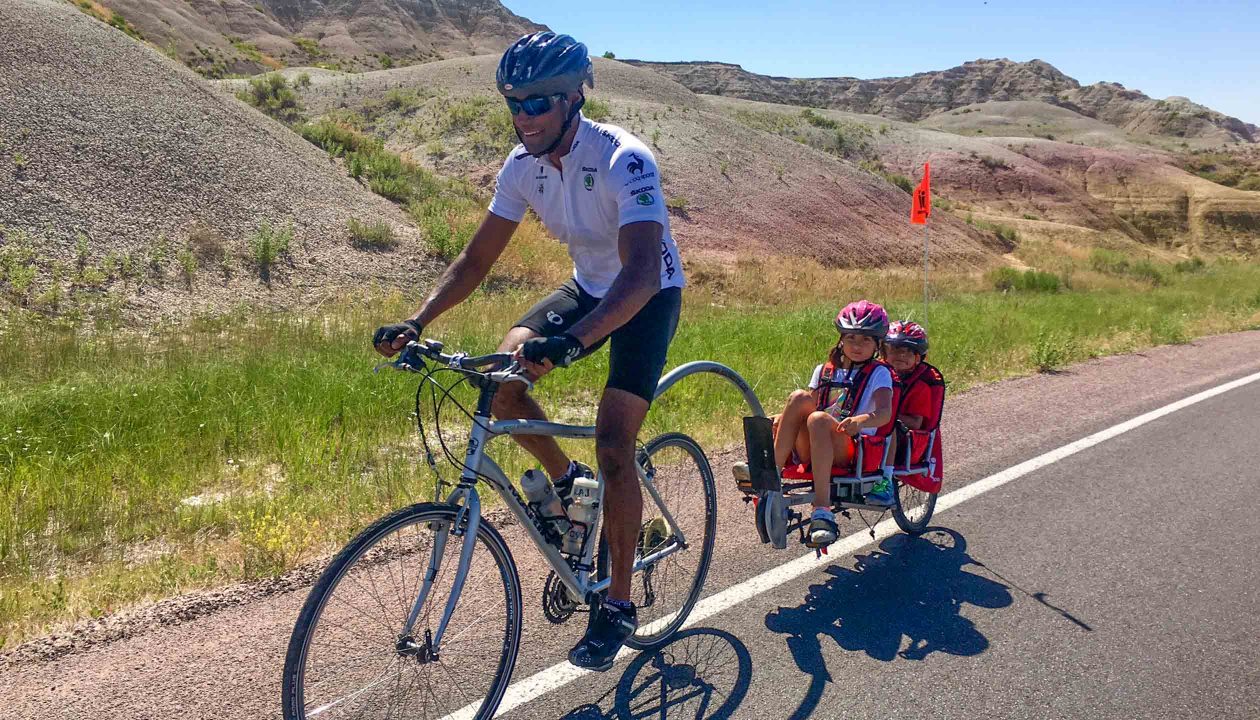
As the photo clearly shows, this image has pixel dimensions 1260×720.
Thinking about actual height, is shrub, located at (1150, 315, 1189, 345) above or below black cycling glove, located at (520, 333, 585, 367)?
below

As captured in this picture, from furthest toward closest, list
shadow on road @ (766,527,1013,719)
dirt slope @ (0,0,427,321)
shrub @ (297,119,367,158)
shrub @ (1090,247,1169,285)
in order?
shrub @ (1090,247,1169,285) → shrub @ (297,119,367,158) → dirt slope @ (0,0,427,321) → shadow on road @ (766,527,1013,719)

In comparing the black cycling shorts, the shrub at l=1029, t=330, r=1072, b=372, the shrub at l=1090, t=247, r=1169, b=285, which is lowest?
the shrub at l=1090, t=247, r=1169, b=285

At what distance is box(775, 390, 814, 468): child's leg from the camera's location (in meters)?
4.80

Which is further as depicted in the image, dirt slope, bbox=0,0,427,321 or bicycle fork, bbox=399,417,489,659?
dirt slope, bbox=0,0,427,321

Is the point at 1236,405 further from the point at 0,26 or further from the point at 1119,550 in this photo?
the point at 0,26

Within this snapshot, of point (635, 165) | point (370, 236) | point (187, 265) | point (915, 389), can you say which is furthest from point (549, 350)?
point (370, 236)

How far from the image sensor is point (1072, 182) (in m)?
62.6

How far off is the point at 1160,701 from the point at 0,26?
21.3 meters

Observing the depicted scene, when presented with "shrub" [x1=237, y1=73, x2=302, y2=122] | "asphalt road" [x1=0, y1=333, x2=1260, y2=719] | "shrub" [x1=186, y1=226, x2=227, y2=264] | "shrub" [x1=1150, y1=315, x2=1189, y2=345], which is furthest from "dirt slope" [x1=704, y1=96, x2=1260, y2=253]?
"asphalt road" [x1=0, y1=333, x2=1260, y2=719]

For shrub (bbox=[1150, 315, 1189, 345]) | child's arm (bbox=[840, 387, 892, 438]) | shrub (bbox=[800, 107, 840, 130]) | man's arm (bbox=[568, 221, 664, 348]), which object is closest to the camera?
man's arm (bbox=[568, 221, 664, 348])

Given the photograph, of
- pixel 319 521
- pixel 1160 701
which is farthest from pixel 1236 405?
pixel 319 521

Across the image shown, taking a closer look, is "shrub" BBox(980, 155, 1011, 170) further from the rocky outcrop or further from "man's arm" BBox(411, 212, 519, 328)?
"man's arm" BBox(411, 212, 519, 328)

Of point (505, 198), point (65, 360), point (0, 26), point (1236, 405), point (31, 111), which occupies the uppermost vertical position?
point (0, 26)

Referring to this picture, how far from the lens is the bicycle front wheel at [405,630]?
264cm
